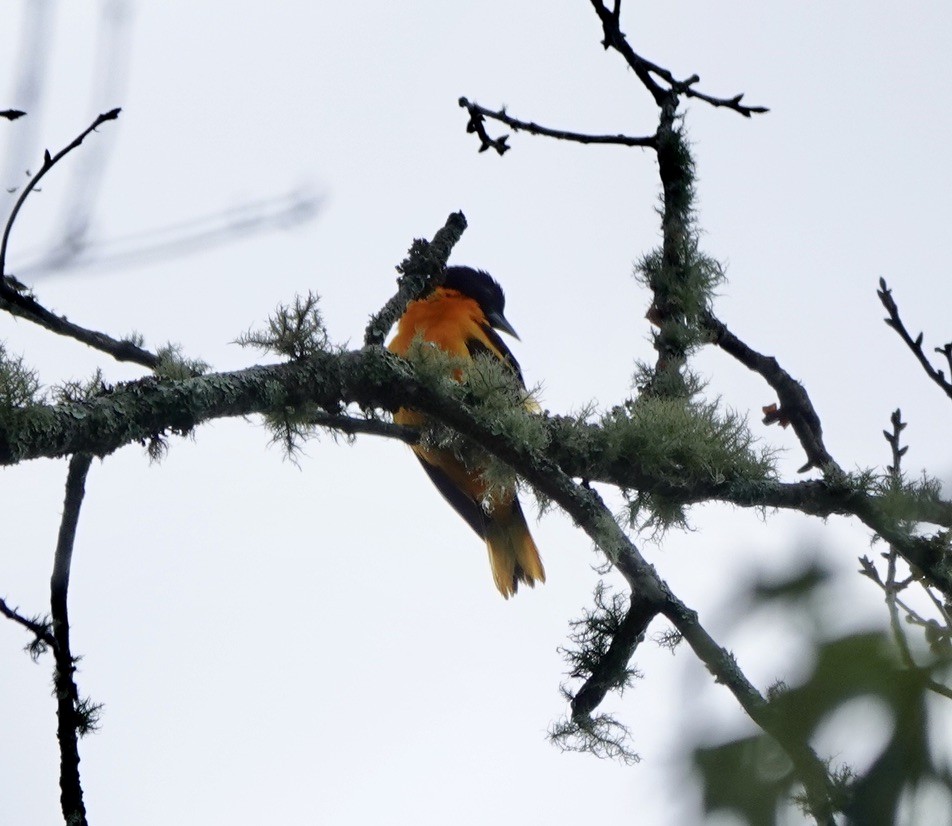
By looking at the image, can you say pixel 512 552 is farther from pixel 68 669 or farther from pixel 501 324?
pixel 68 669

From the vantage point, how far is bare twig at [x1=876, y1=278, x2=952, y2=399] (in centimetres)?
189

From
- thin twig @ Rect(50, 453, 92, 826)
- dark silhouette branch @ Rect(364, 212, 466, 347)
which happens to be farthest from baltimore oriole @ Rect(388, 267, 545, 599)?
thin twig @ Rect(50, 453, 92, 826)

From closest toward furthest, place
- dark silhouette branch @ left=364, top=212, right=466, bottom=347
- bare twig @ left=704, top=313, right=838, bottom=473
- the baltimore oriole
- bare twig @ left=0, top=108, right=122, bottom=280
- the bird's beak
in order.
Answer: bare twig @ left=0, top=108, right=122, bottom=280 → dark silhouette branch @ left=364, top=212, right=466, bottom=347 → bare twig @ left=704, top=313, right=838, bottom=473 → the baltimore oriole → the bird's beak

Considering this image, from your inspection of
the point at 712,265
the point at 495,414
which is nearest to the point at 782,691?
the point at 495,414

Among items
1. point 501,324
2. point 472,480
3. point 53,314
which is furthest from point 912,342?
point 501,324

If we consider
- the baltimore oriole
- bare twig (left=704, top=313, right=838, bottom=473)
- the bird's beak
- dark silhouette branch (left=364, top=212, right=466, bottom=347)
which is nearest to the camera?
dark silhouette branch (left=364, top=212, right=466, bottom=347)

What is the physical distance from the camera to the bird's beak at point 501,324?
473 centimetres

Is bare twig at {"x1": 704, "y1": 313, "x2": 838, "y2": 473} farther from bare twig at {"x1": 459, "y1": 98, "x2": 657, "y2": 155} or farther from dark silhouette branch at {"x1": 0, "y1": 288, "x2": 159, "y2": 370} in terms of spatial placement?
dark silhouette branch at {"x1": 0, "y1": 288, "x2": 159, "y2": 370}

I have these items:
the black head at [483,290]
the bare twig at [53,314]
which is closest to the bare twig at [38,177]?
the bare twig at [53,314]

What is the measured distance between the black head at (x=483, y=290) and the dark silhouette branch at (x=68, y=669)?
259 cm

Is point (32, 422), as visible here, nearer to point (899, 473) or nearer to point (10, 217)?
point (10, 217)

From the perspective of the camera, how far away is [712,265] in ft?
10.2

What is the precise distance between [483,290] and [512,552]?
4.20 ft

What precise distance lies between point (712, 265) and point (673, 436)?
0.85 meters
